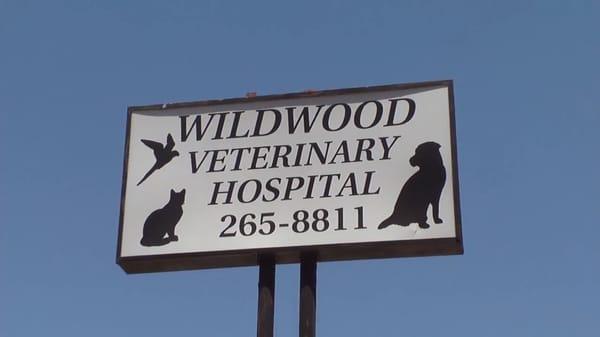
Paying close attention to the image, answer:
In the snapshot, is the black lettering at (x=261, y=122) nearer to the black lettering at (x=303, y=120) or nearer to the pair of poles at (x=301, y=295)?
the black lettering at (x=303, y=120)

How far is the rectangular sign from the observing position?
9.52 m

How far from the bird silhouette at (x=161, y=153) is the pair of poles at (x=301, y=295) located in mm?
1377

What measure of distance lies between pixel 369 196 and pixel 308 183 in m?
0.58

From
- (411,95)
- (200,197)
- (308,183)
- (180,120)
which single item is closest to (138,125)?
(180,120)

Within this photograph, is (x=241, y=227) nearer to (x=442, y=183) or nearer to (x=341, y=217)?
(x=341, y=217)

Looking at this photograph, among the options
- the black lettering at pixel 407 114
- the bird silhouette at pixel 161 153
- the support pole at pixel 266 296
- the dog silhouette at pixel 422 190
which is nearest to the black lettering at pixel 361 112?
the black lettering at pixel 407 114

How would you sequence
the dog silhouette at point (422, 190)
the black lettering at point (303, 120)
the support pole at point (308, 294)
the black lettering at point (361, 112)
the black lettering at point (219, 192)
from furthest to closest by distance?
the black lettering at point (303, 120) < the black lettering at point (361, 112) < the black lettering at point (219, 192) < the dog silhouette at point (422, 190) < the support pole at point (308, 294)

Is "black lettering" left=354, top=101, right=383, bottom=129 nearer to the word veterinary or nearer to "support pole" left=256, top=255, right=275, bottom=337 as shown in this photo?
the word veterinary

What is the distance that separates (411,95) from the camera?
10133 mm

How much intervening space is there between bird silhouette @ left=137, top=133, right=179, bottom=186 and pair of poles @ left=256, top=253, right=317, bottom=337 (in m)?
1.38

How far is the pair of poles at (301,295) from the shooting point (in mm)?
9164

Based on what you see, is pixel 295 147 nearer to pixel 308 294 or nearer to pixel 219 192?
pixel 219 192

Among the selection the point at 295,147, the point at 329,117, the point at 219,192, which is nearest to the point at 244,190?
the point at 219,192

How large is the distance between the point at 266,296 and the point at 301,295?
308 millimetres
